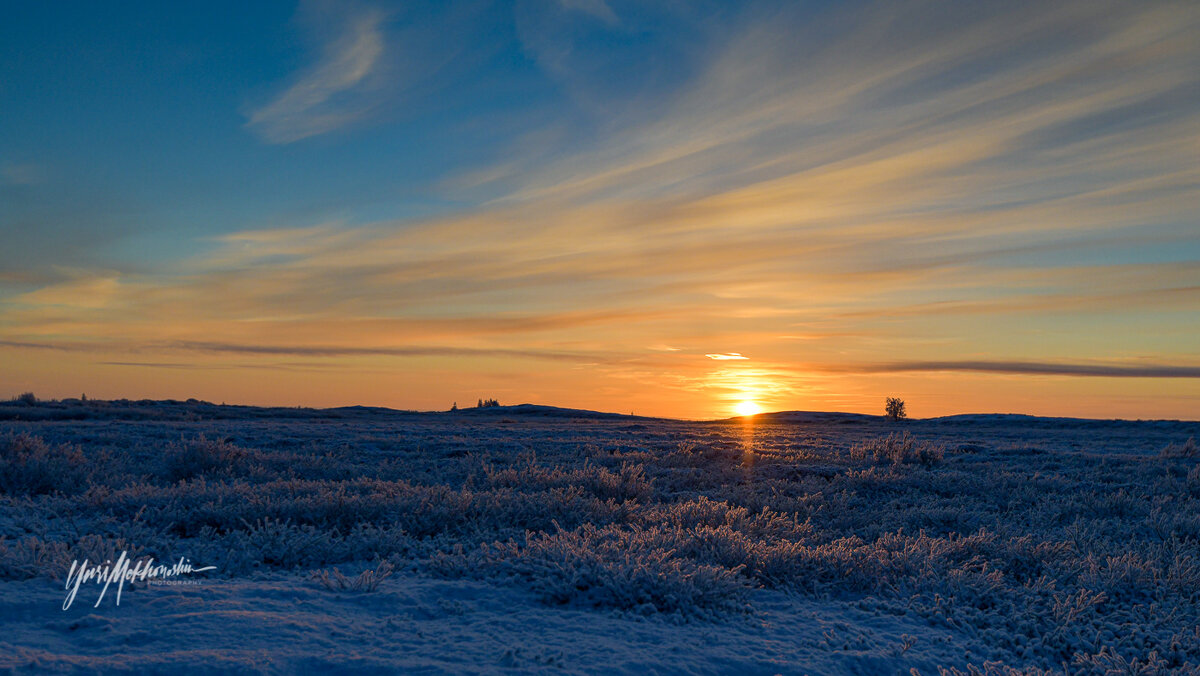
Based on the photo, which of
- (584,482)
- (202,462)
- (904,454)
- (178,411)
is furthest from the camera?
(178,411)

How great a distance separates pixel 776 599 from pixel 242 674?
355 centimetres

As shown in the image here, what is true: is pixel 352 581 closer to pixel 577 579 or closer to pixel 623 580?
pixel 577 579

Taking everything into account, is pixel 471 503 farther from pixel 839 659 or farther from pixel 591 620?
pixel 839 659

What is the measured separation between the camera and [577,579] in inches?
197

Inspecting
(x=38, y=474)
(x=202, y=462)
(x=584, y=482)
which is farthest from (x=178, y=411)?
(x=584, y=482)

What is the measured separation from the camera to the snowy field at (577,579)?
13.0 feet

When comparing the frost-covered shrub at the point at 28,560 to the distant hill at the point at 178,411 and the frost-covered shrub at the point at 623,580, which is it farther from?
the distant hill at the point at 178,411

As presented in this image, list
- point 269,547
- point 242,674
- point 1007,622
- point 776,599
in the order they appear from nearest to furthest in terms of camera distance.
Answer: point 242,674 < point 1007,622 < point 776,599 < point 269,547

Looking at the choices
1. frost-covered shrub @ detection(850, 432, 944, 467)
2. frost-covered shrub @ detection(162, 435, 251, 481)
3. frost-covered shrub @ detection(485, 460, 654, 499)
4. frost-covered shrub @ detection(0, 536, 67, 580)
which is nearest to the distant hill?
frost-covered shrub @ detection(162, 435, 251, 481)

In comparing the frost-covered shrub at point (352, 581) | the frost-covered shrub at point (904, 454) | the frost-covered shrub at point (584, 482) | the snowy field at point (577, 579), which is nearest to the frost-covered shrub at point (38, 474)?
the snowy field at point (577, 579)

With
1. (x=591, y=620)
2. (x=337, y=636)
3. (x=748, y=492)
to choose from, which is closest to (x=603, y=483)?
(x=748, y=492)

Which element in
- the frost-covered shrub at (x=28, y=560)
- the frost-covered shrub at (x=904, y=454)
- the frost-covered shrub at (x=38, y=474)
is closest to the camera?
the frost-covered shrub at (x=28, y=560)

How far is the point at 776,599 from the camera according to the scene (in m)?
5.33

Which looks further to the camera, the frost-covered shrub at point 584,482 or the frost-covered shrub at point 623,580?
the frost-covered shrub at point 584,482
